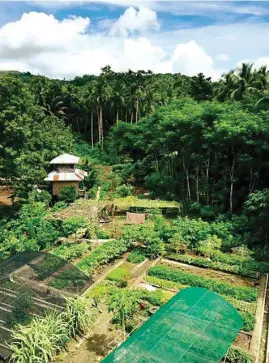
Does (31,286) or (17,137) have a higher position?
(17,137)

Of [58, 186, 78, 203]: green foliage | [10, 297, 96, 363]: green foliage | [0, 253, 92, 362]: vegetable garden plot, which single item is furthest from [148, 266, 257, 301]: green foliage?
[58, 186, 78, 203]: green foliage

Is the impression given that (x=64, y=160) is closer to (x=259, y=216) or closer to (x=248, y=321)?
(x=259, y=216)

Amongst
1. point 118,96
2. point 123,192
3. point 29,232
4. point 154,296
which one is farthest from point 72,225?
point 118,96

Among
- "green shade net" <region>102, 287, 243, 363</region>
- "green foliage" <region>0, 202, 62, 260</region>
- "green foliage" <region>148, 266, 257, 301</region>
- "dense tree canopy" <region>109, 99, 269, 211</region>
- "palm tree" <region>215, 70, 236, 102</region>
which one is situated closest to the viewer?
"green shade net" <region>102, 287, 243, 363</region>

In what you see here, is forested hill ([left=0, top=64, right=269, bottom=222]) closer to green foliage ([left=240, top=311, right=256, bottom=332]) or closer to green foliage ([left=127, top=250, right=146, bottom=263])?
green foliage ([left=127, top=250, right=146, bottom=263])

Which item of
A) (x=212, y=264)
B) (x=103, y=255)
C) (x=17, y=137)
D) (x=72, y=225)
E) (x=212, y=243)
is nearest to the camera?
(x=212, y=264)

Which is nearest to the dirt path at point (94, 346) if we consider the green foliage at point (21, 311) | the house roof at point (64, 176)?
the green foliage at point (21, 311)

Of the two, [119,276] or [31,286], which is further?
[119,276]
